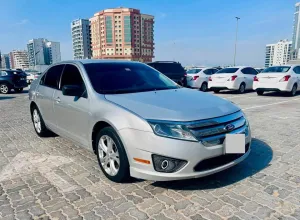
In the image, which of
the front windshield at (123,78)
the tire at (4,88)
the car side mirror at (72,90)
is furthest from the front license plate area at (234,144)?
the tire at (4,88)

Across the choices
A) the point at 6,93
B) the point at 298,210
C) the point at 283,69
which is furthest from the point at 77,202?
the point at 6,93

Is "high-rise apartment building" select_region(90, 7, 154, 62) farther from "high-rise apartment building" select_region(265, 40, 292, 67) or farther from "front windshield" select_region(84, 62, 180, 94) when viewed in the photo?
"front windshield" select_region(84, 62, 180, 94)

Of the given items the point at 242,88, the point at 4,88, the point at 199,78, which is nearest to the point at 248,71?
the point at 242,88

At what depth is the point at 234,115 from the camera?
9.48 feet

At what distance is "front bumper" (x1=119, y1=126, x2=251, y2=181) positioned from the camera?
2.45m

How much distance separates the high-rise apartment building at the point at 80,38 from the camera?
3479 inches

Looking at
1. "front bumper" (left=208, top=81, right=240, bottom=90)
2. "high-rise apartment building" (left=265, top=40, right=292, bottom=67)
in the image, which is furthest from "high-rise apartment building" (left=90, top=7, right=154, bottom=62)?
"front bumper" (left=208, top=81, right=240, bottom=90)

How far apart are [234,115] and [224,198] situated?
0.97m

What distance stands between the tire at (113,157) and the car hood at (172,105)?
0.41 meters

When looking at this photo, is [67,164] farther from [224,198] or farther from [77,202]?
[224,198]

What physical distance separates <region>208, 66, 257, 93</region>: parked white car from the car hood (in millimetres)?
9928

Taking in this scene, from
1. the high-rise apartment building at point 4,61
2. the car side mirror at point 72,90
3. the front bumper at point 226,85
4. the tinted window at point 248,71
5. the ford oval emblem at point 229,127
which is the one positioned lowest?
the front bumper at point 226,85

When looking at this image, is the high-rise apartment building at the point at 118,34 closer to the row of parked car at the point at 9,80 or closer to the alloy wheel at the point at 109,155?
the row of parked car at the point at 9,80

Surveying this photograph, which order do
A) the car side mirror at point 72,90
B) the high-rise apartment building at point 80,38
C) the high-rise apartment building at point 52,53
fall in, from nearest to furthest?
1. the car side mirror at point 72,90
2. the high-rise apartment building at point 52,53
3. the high-rise apartment building at point 80,38
